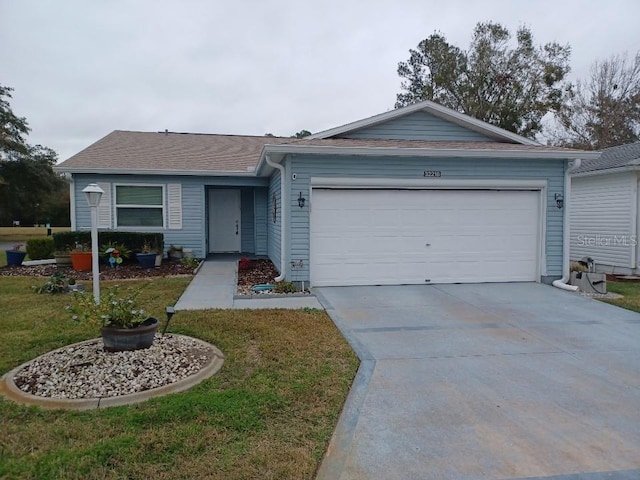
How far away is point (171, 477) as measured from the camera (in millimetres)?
2660

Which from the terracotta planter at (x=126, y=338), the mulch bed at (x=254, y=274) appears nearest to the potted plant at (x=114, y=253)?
the mulch bed at (x=254, y=274)

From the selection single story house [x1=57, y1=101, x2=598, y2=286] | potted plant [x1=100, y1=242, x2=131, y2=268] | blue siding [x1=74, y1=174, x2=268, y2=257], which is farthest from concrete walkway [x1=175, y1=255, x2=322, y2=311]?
blue siding [x1=74, y1=174, x2=268, y2=257]

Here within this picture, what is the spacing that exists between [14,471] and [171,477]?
0.94 m

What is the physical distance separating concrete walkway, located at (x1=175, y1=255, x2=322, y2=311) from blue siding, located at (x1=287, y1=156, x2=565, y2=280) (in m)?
1.05

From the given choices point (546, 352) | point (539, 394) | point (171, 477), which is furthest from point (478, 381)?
point (171, 477)

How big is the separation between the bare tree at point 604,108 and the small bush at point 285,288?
82.6 ft

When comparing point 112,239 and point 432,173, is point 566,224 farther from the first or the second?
point 112,239

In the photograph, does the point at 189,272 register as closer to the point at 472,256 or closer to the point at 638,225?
the point at 472,256

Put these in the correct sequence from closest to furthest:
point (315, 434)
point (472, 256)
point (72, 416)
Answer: point (315, 434)
point (72, 416)
point (472, 256)

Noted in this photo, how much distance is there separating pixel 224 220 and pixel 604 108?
23492mm

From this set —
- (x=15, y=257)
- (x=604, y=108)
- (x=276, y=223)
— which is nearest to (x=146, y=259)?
(x=276, y=223)

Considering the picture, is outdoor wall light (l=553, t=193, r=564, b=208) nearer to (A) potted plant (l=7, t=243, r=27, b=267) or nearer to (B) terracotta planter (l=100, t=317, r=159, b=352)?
(B) terracotta planter (l=100, t=317, r=159, b=352)

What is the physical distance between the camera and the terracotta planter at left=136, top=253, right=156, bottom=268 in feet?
37.3

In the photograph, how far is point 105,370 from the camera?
425 centimetres
